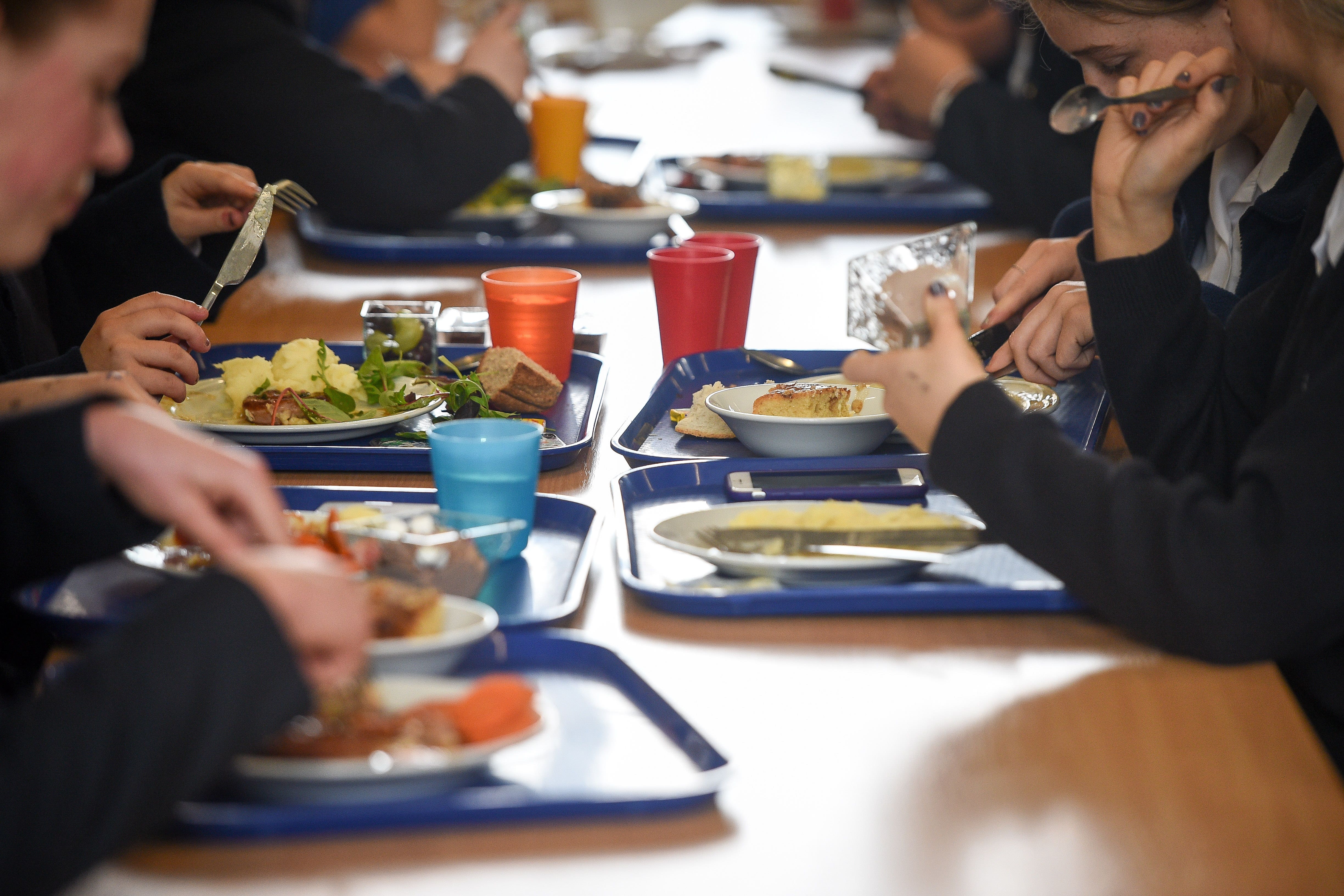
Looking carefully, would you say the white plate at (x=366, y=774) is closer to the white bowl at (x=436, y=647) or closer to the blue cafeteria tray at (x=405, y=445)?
the white bowl at (x=436, y=647)

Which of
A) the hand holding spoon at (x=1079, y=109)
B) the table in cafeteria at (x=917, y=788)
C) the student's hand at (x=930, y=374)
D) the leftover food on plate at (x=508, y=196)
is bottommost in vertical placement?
the table in cafeteria at (x=917, y=788)

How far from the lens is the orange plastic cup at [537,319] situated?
4.92ft

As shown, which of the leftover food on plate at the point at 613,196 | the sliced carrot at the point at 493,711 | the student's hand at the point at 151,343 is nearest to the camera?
the sliced carrot at the point at 493,711

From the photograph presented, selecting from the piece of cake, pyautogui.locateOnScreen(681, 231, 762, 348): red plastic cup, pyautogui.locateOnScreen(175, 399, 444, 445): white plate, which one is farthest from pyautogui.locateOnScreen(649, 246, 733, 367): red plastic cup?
pyautogui.locateOnScreen(175, 399, 444, 445): white plate

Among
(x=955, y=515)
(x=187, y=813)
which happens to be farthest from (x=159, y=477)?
(x=955, y=515)

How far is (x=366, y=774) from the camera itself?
0.67m

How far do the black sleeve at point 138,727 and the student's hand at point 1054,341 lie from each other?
90cm

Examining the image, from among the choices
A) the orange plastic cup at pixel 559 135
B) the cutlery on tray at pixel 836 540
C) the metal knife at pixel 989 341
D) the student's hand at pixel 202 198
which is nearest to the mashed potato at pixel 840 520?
the cutlery on tray at pixel 836 540

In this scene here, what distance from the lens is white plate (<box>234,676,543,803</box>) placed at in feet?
2.21

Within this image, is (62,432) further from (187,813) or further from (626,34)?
(626,34)

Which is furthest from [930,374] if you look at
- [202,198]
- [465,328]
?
[202,198]

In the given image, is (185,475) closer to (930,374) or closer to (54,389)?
(54,389)

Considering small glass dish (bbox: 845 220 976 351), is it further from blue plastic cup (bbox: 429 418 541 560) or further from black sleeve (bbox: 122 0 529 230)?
black sleeve (bbox: 122 0 529 230)

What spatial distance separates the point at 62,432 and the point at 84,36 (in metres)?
0.22
